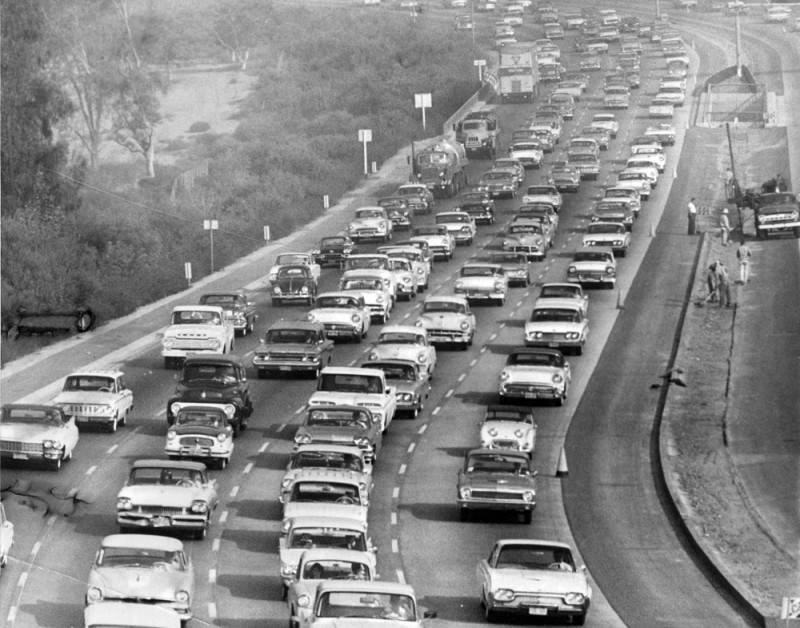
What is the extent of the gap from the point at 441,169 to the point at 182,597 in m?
70.4

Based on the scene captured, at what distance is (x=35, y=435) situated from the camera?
138ft

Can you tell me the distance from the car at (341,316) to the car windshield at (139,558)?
27.3m

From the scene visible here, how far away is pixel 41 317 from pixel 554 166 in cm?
4247

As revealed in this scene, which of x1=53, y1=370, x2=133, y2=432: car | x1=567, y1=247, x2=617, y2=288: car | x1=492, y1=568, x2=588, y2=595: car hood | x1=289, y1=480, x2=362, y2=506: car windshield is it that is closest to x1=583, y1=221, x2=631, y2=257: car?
x1=567, y1=247, x2=617, y2=288: car

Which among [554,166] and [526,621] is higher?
[526,621]

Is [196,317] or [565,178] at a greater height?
[196,317]

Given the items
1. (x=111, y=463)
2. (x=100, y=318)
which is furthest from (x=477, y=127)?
(x=111, y=463)

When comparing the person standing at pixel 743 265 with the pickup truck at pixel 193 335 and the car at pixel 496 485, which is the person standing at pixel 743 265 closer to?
the pickup truck at pixel 193 335

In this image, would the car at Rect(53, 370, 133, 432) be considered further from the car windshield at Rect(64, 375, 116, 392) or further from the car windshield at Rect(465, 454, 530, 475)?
the car windshield at Rect(465, 454, 530, 475)

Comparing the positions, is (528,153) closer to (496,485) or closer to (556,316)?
(556,316)

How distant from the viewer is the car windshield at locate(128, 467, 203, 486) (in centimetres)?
3716

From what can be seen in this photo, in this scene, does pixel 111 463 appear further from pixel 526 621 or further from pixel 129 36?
pixel 129 36

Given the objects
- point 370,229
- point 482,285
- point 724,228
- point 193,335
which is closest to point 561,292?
point 482,285

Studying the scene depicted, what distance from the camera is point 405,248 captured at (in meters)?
72.5
